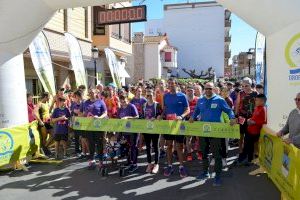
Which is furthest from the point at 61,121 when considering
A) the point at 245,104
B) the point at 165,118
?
the point at 245,104

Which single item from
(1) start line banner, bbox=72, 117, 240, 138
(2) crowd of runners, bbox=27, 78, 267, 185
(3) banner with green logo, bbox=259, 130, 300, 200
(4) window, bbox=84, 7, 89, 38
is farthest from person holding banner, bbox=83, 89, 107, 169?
(4) window, bbox=84, 7, 89, 38

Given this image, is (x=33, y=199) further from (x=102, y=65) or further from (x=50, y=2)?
(x=102, y=65)

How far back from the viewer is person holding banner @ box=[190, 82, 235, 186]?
282 inches

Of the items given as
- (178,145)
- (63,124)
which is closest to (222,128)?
(178,145)

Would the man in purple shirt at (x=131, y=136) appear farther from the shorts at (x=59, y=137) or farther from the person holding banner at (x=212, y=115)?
the shorts at (x=59, y=137)

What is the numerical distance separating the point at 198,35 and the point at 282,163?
7209cm

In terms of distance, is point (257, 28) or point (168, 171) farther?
point (168, 171)

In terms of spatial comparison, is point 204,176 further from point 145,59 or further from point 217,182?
point 145,59

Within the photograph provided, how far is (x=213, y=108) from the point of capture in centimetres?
732

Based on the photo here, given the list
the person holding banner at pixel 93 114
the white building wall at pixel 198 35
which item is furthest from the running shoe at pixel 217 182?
the white building wall at pixel 198 35

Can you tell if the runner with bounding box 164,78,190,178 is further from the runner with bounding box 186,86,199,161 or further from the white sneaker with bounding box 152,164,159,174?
the runner with bounding box 186,86,199,161

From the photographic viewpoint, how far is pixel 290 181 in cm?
531

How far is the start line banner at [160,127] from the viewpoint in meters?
7.30

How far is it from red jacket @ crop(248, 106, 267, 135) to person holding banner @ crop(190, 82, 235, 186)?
3.82ft
